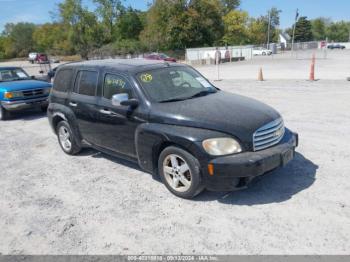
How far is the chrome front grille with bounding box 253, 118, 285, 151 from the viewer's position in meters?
3.98

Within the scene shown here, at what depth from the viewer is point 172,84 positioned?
194 inches

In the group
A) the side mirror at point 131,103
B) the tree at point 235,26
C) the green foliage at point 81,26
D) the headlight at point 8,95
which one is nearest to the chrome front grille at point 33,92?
the headlight at point 8,95

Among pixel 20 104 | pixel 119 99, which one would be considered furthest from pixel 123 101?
pixel 20 104

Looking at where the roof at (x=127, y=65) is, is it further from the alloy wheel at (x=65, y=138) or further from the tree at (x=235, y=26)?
the tree at (x=235, y=26)

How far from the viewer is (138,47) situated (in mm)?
57281

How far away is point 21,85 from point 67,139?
491 centimetres

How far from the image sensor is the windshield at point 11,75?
1087cm

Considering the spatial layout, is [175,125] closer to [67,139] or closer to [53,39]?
[67,139]

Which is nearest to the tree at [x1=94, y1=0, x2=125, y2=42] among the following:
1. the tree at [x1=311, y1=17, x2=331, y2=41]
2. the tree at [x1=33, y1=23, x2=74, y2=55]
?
the tree at [x1=33, y1=23, x2=74, y2=55]

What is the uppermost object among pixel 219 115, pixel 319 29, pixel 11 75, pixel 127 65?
pixel 319 29

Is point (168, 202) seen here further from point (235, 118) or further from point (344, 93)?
point (344, 93)

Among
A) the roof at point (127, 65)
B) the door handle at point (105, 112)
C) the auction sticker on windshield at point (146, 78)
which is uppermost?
the roof at point (127, 65)

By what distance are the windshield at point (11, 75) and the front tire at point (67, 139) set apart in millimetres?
5783

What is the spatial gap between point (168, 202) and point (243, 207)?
3.21 feet
